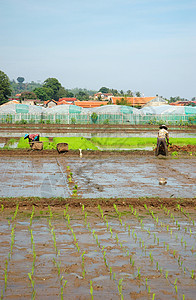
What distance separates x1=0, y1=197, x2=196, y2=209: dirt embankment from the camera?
8109mm

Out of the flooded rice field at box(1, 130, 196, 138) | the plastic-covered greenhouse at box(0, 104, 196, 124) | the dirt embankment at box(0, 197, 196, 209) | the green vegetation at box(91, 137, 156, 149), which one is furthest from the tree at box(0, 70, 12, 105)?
the dirt embankment at box(0, 197, 196, 209)

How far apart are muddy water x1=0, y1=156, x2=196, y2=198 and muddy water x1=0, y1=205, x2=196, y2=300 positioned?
1.76 m

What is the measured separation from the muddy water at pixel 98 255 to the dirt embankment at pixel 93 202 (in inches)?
15.7

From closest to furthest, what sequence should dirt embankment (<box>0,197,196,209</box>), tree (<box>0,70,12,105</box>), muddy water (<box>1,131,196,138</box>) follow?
dirt embankment (<box>0,197,196,209</box>) < muddy water (<box>1,131,196,138</box>) < tree (<box>0,70,12,105</box>)

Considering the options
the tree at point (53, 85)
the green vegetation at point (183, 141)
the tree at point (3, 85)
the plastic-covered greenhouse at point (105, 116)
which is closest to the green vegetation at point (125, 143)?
the green vegetation at point (183, 141)

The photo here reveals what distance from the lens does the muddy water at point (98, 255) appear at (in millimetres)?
4359

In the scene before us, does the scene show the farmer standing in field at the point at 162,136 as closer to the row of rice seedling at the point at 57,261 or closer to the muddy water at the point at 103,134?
the row of rice seedling at the point at 57,261

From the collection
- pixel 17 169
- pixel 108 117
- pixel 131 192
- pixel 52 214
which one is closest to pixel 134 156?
pixel 17 169

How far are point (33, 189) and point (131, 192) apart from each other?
2298 millimetres

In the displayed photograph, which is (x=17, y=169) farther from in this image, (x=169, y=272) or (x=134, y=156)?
(x=169, y=272)

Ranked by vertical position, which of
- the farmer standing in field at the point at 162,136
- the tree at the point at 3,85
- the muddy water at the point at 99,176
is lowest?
the muddy water at the point at 99,176

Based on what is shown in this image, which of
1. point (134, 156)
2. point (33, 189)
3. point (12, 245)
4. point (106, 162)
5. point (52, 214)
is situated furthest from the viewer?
point (134, 156)

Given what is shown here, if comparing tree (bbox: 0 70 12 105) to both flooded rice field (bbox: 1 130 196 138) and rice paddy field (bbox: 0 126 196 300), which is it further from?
rice paddy field (bbox: 0 126 196 300)

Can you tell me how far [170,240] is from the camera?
6.12m
